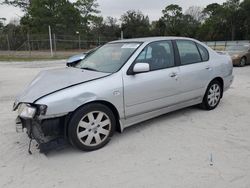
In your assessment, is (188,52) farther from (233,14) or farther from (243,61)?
(233,14)

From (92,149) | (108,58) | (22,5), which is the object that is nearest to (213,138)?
(92,149)

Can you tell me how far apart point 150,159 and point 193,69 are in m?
2.02

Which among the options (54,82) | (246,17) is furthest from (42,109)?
(246,17)

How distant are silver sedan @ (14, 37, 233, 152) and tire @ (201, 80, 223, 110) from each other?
0.07ft

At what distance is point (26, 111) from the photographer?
3098mm

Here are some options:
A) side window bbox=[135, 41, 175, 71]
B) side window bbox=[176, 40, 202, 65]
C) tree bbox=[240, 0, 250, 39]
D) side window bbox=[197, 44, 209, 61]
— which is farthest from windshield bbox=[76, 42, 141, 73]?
tree bbox=[240, 0, 250, 39]

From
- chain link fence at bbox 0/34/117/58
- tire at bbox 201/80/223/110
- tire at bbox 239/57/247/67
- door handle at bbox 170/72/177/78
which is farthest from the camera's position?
chain link fence at bbox 0/34/117/58

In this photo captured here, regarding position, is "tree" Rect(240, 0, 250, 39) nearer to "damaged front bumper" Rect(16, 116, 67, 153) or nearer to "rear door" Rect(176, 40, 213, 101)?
"rear door" Rect(176, 40, 213, 101)

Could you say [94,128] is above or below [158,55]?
below

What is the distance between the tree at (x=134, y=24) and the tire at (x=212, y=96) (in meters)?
48.2

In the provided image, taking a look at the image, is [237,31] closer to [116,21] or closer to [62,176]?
[116,21]

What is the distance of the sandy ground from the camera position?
273 cm

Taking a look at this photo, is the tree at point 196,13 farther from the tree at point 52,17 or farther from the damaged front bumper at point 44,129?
the damaged front bumper at point 44,129

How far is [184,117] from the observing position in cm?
463
